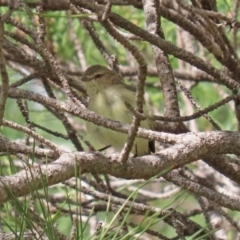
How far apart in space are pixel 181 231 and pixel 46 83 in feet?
3.32

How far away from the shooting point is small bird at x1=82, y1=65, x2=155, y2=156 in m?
3.91

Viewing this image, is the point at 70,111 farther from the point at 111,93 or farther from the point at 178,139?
the point at 111,93

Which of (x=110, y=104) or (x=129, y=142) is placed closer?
(x=129, y=142)

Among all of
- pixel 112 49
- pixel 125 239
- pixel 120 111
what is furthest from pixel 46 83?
pixel 112 49

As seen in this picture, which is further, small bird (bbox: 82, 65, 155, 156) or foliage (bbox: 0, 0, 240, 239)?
small bird (bbox: 82, 65, 155, 156)

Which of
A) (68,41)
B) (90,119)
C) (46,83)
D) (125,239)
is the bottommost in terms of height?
(125,239)

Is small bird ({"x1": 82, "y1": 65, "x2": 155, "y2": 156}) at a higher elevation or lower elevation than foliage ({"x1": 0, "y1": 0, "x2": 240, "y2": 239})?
higher

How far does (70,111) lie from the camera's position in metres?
2.15

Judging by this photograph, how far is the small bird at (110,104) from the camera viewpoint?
3912 millimetres

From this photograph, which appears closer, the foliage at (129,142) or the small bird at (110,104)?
the foliage at (129,142)

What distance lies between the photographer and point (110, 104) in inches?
160

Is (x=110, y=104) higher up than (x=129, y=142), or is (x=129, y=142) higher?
(x=110, y=104)

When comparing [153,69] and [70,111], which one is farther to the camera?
[153,69]

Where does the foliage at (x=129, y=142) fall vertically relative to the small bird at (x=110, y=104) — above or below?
below
